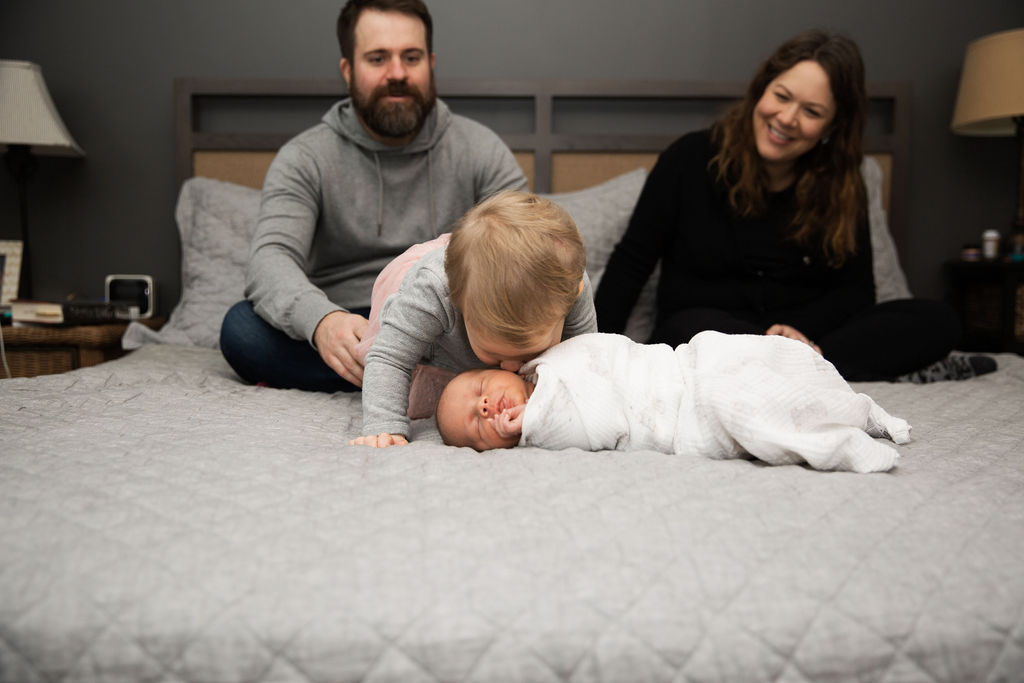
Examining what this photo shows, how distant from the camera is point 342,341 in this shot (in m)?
1.32

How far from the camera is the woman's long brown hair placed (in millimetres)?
1758

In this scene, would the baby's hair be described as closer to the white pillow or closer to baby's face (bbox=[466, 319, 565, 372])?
baby's face (bbox=[466, 319, 565, 372])

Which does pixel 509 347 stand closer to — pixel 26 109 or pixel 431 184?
pixel 431 184

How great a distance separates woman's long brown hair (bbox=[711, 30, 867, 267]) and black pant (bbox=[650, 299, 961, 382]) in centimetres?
19

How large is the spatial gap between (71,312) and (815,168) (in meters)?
2.03

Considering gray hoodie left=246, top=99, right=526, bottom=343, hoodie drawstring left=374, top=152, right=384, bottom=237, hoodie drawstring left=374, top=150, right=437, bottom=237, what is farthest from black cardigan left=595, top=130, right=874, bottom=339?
hoodie drawstring left=374, top=152, right=384, bottom=237

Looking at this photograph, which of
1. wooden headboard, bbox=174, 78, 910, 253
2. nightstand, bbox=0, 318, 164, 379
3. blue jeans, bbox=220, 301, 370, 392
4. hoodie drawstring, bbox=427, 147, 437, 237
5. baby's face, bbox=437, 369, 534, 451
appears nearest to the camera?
baby's face, bbox=437, 369, 534, 451

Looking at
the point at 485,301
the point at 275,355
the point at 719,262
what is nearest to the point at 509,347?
the point at 485,301

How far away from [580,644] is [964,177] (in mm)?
2723

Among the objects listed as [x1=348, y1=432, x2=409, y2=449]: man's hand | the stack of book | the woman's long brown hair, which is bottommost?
the stack of book

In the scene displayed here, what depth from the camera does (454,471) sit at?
0.86 meters

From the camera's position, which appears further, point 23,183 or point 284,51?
point 284,51

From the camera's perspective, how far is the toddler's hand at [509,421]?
1.04 metres

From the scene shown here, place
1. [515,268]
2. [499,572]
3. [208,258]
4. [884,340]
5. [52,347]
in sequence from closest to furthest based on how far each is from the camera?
[499,572], [515,268], [884,340], [52,347], [208,258]
